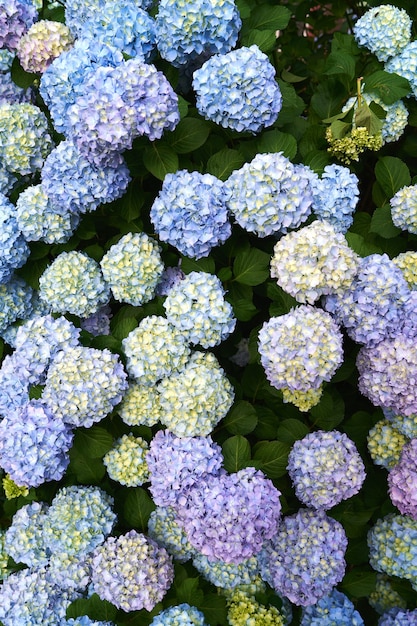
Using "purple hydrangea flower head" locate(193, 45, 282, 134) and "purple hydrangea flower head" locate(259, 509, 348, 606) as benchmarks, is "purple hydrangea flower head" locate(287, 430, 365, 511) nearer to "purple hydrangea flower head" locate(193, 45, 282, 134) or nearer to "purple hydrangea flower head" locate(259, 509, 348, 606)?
"purple hydrangea flower head" locate(259, 509, 348, 606)

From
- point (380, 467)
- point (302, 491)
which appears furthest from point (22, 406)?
point (380, 467)

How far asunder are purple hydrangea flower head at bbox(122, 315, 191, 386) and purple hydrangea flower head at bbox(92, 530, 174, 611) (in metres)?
0.47

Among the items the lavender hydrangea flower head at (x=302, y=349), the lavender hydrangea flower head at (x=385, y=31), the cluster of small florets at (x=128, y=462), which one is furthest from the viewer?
the lavender hydrangea flower head at (x=385, y=31)

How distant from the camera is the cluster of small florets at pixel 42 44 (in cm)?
183

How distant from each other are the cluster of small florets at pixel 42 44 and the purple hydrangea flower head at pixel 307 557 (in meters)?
1.55

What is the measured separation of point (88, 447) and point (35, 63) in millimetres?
1156

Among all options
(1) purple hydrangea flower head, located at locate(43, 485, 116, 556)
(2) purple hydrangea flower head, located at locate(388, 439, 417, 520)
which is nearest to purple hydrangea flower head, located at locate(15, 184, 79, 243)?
(1) purple hydrangea flower head, located at locate(43, 485, 116, 556)

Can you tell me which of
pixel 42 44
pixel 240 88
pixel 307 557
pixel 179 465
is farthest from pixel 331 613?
pixel 42 44

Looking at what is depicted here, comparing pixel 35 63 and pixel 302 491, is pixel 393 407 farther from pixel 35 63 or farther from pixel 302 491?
pixel 35 63

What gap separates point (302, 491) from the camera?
1.75 m

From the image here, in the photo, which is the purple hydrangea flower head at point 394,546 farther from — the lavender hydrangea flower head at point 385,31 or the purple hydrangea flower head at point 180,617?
the lavender hydrangea flower head at point 385,31

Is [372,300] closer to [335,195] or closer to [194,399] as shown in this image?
[335,195]

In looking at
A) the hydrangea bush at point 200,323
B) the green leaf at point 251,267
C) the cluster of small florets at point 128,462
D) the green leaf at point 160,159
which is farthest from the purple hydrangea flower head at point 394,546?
the green leaf at point 160,159

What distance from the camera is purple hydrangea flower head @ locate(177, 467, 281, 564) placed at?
1.60 metres
